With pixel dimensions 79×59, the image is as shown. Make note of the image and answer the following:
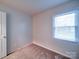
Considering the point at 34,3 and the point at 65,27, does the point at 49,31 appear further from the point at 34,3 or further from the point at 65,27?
the point at 34,3

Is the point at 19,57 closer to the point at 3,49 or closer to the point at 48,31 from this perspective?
the point at 3,49

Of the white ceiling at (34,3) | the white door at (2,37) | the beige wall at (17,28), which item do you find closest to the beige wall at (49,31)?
the white ceiling at (34,3)

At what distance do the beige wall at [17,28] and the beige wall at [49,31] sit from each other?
502mm

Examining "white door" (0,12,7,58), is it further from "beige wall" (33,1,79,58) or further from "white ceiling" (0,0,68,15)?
"beige wall" (33,1,79,58)

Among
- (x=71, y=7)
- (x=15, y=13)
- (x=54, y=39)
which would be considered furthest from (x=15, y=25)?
(x=71, y=7)

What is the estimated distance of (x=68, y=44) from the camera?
267 cm

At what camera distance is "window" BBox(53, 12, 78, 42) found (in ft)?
8.20

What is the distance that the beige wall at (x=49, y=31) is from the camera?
260 centimetres

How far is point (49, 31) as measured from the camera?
11.5 ft

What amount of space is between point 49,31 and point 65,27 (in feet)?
3.05

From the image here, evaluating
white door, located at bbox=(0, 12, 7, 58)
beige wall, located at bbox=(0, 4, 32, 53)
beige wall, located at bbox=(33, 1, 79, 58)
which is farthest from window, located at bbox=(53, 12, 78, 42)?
white door, located at bbox=(0, 12, 7, 58)

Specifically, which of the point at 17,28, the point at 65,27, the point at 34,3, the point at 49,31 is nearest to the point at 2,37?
the point at 17,28

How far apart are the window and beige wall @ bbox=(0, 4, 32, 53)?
188cm

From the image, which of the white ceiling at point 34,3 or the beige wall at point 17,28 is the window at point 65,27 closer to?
the white ceiling at point 34,3
